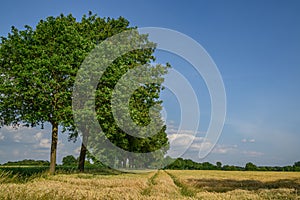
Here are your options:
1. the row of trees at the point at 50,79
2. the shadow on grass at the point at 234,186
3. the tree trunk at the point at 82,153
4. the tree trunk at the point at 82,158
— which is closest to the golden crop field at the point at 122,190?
the shadow on grass at the point at 234,186

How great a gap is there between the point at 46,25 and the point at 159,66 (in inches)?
478

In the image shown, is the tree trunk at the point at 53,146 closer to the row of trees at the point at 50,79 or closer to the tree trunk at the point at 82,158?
the row of trees at the point at 50,79

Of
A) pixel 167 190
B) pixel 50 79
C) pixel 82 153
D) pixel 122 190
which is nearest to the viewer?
pixel 122 190

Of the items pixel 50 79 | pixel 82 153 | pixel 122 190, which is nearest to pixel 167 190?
pixel 122 190

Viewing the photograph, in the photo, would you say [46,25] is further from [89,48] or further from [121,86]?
[121,86]

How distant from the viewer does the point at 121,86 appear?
28.2m

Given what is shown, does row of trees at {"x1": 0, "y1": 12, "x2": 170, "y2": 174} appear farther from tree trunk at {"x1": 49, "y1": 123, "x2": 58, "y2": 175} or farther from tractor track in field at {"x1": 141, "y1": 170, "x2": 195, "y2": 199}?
tractor track in field at {"x1": 141, "y1": 170, "x2": 195, "y2": 199}

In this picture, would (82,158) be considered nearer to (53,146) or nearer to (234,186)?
(53,146)

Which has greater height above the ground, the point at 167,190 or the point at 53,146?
the point at 53,146

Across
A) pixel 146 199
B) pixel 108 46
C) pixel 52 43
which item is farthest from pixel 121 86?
pixel 146 199

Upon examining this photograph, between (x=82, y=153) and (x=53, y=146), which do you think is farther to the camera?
(x=82, y=153)

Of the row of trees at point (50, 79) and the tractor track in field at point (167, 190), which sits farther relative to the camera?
the row of trees at point (50, 79)

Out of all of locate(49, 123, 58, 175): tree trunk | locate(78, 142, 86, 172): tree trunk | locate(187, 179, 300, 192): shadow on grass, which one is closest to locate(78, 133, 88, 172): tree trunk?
locate(78, 142, 86, 172): tree trunk

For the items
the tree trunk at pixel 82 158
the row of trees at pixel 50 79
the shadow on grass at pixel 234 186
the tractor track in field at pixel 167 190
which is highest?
the row of trees at pixel 50 79
